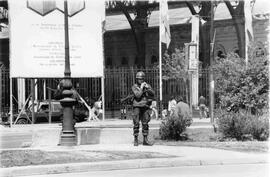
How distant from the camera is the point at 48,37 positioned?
30.0 metres

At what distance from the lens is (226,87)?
66.4ft

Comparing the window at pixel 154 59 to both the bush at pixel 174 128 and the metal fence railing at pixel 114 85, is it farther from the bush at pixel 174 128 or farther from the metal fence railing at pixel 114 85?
the bush at pixel 174 128

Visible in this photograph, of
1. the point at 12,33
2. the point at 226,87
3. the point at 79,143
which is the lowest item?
the point at 79,143

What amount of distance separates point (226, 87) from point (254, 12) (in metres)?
25.5

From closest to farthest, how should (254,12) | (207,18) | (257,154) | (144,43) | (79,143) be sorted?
(257,154) → (79,143) → (254,12) → (207,18) → (144,43)

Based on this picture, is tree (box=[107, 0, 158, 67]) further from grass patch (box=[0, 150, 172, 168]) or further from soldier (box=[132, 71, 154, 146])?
grass patch (box=[0, 150, 172, 168])

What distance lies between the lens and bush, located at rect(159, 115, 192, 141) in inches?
707

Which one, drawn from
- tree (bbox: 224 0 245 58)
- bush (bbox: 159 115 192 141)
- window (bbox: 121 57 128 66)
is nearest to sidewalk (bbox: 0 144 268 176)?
→ bush (bbox: 159 115 192 141)

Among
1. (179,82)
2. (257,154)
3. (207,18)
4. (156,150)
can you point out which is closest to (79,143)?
(156,150)

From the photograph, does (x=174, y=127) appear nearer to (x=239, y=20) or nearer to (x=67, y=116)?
(x=67, y=116)

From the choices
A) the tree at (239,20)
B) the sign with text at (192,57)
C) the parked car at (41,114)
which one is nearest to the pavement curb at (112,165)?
the sign with text at (192,57)

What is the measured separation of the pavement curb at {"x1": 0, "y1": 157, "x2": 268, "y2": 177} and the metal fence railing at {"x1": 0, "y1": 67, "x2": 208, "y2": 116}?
75.6 feet

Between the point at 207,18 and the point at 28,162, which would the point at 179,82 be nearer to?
the point at 207,18

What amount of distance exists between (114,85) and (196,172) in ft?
90.5
